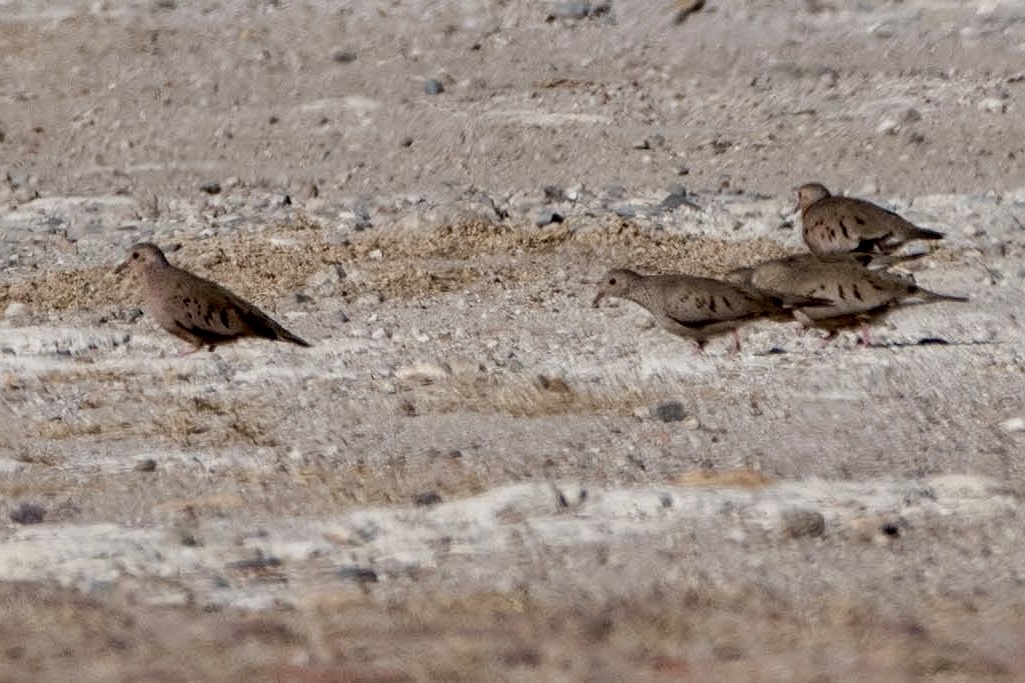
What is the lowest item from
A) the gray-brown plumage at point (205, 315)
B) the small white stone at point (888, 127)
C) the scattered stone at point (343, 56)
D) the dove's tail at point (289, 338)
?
the dove's tail at point (289, 338)

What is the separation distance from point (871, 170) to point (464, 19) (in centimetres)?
539

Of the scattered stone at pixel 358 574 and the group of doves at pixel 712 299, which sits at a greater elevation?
the group of doves at pixel 712 299

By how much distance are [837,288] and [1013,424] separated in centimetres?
178

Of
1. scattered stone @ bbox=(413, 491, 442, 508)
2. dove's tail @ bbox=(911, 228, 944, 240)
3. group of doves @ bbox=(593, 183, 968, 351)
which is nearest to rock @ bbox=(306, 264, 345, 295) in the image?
group of doves @ bbox=(593, 183, 968, 351)

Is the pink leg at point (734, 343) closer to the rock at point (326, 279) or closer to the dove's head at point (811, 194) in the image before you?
the rock at point (326, 279)

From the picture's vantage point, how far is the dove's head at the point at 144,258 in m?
11.6

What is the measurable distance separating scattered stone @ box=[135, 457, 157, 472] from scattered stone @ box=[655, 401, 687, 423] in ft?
6.52

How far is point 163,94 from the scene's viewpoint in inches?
732

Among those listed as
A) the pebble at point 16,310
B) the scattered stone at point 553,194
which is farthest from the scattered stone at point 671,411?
the scattered stone at point 553,194

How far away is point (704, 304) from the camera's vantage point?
10.6m

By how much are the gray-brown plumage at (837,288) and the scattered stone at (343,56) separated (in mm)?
8425

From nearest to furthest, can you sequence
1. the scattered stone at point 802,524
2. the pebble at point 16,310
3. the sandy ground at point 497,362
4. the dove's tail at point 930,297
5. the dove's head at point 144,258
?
the sandy ground at point 497,362, the scattered stone at point 802,524, the dove's tail at point 930,297, the dove's head at point 144,258, the pebble at point 16,310

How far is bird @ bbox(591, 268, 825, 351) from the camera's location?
417 inches

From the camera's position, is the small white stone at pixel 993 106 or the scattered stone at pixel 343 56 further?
the scattered stone at pixel 343 56
